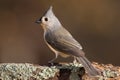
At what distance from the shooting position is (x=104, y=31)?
8.29 metres

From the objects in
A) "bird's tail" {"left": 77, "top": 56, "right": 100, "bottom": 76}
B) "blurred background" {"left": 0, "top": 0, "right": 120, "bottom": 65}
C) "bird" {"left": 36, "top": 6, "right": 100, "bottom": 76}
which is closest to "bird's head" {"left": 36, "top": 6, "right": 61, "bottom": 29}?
"bird" {"left": 36, "top": 6, "right": 100, "bottom": 76}

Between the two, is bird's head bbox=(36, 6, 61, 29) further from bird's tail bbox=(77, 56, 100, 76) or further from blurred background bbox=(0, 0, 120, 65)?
blurred background bbox=(0, 0, 120, 65)

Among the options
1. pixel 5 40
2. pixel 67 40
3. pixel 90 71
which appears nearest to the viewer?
pixel 90 71

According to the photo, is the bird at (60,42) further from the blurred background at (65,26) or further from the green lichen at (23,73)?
the blurred background at (65,26)

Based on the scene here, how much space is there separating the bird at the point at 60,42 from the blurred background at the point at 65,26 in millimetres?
2461

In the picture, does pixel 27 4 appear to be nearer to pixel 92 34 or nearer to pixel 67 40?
pixel 92 34

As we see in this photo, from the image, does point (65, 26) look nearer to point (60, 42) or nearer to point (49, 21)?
point (49, 21)

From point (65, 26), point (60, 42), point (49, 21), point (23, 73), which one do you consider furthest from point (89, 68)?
point (65, 26)

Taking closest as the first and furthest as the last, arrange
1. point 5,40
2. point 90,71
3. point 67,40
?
point 90,71 < point 67,40 < point 5,40

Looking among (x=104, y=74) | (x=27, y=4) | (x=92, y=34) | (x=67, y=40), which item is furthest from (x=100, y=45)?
(x=104, y=74)

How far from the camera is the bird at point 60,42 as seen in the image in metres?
5.00

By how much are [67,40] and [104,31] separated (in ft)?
10.1

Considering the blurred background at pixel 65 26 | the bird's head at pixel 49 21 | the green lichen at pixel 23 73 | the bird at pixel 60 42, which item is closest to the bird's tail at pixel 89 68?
the bird at pixel 60 42

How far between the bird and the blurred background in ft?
8.07
